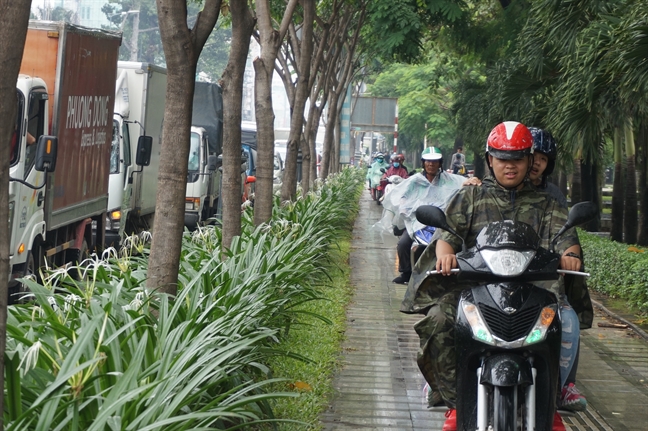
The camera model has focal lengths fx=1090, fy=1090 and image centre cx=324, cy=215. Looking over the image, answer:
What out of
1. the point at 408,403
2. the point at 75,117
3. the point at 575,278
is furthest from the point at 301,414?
the point at 75,117

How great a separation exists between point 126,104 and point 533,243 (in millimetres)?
12849

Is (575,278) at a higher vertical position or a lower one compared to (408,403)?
higher

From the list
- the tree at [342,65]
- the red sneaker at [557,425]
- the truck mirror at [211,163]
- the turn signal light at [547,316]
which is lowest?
the red sneaker at [557,425]

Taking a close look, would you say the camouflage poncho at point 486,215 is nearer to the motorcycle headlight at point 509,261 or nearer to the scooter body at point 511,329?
the scooter body at point 511,329

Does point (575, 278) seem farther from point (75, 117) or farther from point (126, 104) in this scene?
point (126, 104)

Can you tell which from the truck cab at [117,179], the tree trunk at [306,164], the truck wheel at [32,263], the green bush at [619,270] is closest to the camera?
the truck wheel at [32,263]

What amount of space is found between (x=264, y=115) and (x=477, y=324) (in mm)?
7890

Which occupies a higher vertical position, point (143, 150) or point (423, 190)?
point (143, 150)

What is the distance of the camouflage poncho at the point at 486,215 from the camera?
5.40m

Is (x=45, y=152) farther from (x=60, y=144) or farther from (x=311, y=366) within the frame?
(x=311, y=366)

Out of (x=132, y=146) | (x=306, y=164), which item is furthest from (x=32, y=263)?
(x=306, y=164)

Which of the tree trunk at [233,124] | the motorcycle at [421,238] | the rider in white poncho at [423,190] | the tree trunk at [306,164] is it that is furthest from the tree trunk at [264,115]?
the tree trunk at [306,164]

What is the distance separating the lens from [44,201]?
1108 centimetres

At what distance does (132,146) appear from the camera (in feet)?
55.1
